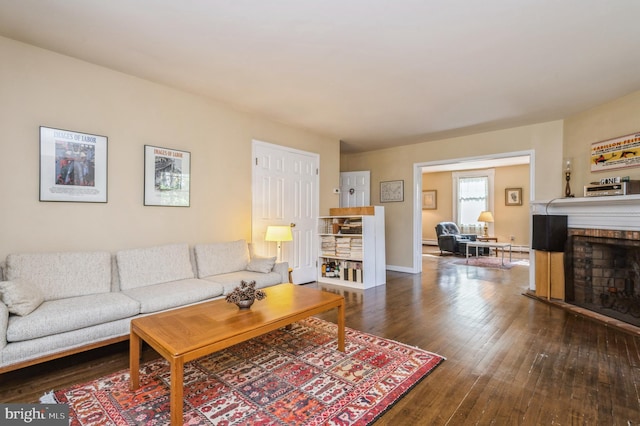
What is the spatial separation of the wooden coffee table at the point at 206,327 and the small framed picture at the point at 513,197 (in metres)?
8.34

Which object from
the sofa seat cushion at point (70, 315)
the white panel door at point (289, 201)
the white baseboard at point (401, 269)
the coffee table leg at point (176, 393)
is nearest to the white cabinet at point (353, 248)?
the white panel door at point (289, 201)

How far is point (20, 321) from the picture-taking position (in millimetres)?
2023

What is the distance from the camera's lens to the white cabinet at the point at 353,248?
4926 millimetres

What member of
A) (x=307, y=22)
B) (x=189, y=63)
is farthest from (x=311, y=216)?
(x=307, y=22)

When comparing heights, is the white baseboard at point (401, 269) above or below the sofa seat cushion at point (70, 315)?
below

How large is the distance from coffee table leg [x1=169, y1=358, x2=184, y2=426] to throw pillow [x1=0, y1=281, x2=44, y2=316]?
1.34 m

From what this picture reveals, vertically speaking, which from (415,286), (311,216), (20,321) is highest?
(311,216)

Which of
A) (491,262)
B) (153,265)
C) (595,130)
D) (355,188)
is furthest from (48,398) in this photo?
(491,262)

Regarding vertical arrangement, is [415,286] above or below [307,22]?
below

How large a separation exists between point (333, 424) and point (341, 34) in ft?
8.63

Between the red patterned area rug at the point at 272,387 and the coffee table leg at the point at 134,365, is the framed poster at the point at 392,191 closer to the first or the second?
the red patterned area rug at the point at 272,387

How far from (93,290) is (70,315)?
52cm

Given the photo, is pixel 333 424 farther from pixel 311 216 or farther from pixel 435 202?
pixel 435 202

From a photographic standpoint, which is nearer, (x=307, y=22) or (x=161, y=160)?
(x=307, y=22)
